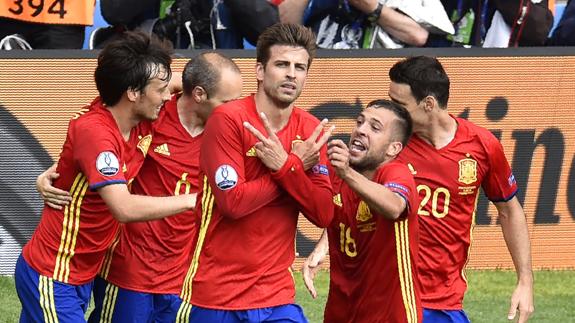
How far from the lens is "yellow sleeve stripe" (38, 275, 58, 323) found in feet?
24.2

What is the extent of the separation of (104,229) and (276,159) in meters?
1.38

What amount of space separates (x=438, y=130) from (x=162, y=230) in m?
1.78

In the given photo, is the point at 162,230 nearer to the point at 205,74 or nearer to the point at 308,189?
the point at 205,74

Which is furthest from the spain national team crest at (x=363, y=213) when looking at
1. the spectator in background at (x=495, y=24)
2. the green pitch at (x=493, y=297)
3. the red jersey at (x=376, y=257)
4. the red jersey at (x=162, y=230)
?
the spectator in background at (x=495, y=24)

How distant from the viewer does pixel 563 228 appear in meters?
11.6

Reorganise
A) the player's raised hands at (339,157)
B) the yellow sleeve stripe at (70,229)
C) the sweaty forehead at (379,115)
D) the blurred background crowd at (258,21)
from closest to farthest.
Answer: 1. the player's raised hands at (339,157)
2. the sweaty forehead at (379,115)
3. the yellow sleeve stripe at (70,229)
4. the blurred background crowd at (258,21)

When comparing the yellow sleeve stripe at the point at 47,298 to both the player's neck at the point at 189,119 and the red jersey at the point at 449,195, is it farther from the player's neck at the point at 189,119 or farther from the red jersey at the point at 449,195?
the red jersey at the point at 449,195

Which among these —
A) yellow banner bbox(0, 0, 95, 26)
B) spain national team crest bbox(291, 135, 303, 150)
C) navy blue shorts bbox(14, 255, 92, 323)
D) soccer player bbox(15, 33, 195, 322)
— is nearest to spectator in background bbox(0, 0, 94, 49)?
yellow banner bbox(0, 0, 95, 26)

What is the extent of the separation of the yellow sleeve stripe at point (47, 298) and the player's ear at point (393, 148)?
6.44ft

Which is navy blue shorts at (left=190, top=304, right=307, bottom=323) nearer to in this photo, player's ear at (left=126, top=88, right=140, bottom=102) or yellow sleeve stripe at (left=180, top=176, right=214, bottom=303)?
yellow sleeve stripe at (left=180, top=176, right=214, bottom=303)

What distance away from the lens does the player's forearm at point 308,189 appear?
6.57 meters

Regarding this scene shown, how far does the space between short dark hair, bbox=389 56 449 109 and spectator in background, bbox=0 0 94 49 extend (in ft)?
14.8

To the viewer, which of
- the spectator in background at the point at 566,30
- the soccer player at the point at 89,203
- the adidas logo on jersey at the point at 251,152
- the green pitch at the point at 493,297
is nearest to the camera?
the adidas logo on jersey at the point at 251,152

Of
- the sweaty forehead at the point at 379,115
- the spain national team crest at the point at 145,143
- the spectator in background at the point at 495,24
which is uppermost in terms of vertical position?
the spectator in background at the point at 495,24
